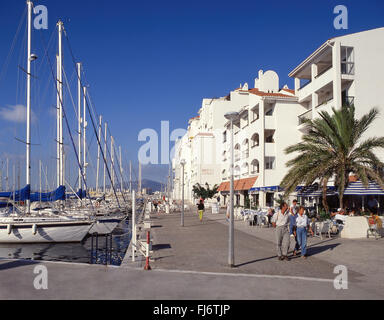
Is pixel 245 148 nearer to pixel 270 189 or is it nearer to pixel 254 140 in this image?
pixel 254 140

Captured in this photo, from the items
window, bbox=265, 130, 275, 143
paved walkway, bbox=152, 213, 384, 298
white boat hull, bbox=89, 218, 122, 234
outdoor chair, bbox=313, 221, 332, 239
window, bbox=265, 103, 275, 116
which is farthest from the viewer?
window, bbox=265, 130, 275, 143

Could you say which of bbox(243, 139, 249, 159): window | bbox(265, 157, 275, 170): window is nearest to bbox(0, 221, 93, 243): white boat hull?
bbox(265, 157, 275, 170): window

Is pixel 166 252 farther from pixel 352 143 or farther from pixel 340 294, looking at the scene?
pixel 352 143

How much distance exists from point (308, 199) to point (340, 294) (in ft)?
83.8

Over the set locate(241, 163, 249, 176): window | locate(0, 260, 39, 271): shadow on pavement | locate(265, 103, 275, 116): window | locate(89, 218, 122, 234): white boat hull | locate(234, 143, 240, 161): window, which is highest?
locate(265, 103, 275, 116): window

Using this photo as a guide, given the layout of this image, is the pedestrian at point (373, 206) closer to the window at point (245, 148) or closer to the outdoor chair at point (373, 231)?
the outdoor chair at point (373, 231)

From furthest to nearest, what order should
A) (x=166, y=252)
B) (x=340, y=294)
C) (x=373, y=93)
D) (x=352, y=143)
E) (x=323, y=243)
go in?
1. (x=373, y=93)
2. (x=352, y=143)
3. (x=323, y=243)
4. (x=166, y=252)
5. (x=340, y=294)

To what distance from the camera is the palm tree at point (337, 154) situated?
66.6 feet

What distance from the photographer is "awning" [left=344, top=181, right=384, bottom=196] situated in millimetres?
20359

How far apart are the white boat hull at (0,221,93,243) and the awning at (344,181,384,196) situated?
1514cm

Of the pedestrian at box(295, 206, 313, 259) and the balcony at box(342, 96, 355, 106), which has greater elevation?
the balcony at box(342, 96, 355, 106)

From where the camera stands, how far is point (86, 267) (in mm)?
10391

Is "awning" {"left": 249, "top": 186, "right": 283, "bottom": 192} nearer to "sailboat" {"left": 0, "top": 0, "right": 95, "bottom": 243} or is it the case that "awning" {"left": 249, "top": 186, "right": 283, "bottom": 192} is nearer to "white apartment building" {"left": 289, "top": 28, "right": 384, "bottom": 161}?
"white apartment building" {"left": 289, "top": 28, "right": 384, "bottom": 161}
